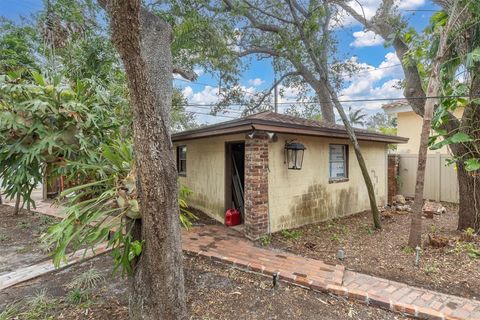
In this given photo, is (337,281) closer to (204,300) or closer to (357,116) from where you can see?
(204,300)

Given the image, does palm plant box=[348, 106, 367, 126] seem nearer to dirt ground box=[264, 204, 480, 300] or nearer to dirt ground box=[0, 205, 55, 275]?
dirt ground box=[264, 204, 480, 300]

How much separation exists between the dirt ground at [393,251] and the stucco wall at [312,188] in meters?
0.30

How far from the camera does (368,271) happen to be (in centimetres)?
411

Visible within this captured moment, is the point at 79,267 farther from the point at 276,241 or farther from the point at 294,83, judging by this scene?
the point at 294,83

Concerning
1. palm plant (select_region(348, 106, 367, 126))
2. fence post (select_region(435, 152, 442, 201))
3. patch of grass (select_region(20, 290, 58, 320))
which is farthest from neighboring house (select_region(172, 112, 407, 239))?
palm plant (select_region(348, 106, 367, 126))

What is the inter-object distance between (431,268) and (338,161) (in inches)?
143

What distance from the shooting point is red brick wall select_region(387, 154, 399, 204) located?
9609 millimetres

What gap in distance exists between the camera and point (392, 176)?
976 centimetres

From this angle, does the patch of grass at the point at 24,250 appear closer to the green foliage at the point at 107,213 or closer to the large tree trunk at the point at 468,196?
the green foliage at the point at 107,213

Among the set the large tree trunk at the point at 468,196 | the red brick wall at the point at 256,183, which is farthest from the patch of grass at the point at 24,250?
the large tree trunk at the point at 468,196

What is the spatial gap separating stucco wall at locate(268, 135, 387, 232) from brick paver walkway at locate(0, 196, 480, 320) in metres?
1.22

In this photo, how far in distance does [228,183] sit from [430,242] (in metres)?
4.17

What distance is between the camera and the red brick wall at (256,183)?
5258 mm

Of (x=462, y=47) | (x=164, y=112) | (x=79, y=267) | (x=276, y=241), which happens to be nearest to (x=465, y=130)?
(x=462, y=47)
